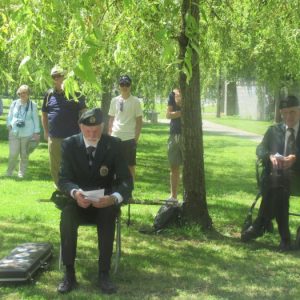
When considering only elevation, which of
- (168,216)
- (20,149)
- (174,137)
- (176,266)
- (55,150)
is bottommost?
(176,266)

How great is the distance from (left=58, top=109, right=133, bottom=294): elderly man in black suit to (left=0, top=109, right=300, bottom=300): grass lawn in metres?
0.41

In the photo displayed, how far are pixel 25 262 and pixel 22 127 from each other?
20.8 feet

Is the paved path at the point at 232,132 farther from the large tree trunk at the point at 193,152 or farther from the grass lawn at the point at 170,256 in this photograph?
the large tree trunk at the point at 193,152

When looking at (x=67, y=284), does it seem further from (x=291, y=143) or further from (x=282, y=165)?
(x=291, y=143)

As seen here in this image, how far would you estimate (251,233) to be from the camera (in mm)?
6836

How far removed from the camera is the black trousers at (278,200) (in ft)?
21.6

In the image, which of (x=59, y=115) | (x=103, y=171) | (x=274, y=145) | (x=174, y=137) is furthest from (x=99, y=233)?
(x=174, y=137)

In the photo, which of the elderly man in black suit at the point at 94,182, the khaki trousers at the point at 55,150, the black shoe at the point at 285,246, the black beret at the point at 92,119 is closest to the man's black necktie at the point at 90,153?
the elderly man in black suit at the point at 94,182

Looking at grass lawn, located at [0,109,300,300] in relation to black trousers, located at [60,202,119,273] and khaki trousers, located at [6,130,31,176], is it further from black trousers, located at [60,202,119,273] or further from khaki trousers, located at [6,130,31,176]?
khaki trousers, located at [6,130,31,176]

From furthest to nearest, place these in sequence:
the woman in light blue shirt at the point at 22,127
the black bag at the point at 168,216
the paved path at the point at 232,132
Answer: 1. the paved path at the point at 232,132
2. the woman in light blue shirt at the point at 22,127
3. the black bag at the point at 168,216

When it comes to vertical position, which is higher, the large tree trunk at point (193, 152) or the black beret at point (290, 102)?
the black beret at point (290, 102)

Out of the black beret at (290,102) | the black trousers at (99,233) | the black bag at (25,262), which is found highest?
the black beret at (290,102)

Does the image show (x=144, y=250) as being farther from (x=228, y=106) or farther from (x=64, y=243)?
(x=228, y=106)

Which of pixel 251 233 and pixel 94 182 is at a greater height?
pixel 94 182
